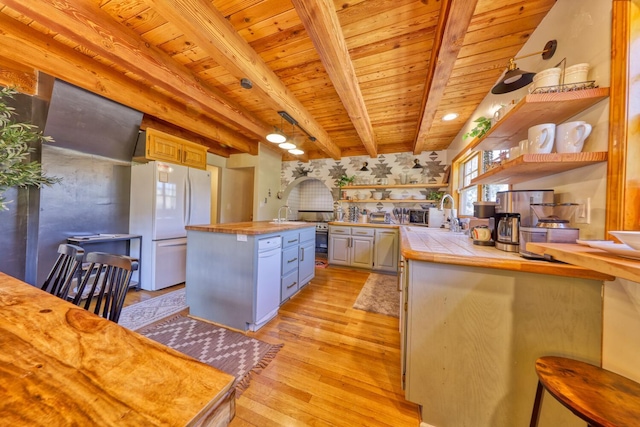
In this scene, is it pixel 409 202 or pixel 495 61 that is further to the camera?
pixel 409 202

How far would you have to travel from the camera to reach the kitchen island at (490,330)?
952mm

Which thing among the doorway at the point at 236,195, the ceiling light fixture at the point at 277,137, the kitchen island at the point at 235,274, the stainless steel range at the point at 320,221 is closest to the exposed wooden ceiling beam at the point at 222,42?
the ceiling light fixture at the point at 277,137

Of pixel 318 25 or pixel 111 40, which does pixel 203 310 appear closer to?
pixel 111 40

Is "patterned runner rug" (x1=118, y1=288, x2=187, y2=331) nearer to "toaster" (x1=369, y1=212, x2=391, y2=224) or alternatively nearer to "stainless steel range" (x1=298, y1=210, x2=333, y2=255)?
"stainless steel range" (x1=298, y1=210, x2=333, y2=255)

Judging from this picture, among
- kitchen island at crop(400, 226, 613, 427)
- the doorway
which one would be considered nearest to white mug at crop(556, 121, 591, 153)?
kitchen island at crop(400, 226, 613, 427)

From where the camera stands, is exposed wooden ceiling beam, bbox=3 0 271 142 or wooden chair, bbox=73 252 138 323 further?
exposed wooden ceiling beam, bbox=3 0 271 142

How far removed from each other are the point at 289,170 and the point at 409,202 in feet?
9.52

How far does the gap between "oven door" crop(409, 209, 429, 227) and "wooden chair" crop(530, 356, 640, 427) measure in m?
3.49

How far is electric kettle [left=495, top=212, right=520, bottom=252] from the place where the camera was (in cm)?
123

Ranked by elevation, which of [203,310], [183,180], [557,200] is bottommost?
[203,310]

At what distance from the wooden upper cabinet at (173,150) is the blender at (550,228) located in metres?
3.99

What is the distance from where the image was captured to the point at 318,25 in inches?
53.1

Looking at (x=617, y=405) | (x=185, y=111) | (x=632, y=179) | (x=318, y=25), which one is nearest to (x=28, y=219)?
(x=185, y=111)

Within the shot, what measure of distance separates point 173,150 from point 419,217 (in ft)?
14.5
